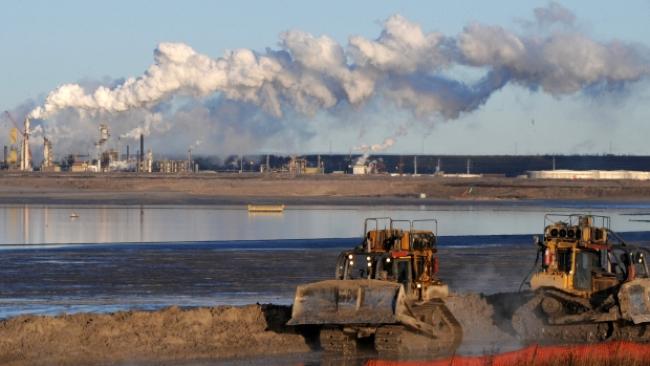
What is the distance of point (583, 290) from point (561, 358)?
455cm

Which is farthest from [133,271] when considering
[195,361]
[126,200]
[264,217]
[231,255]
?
[126,200]

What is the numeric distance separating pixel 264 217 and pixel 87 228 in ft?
75.6

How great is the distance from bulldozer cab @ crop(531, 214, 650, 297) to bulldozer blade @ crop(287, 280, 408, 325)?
4.84 metres

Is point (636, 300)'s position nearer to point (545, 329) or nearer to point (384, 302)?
point (545, 329)

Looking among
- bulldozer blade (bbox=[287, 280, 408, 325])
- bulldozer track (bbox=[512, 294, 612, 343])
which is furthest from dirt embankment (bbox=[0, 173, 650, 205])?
bulldozer blade (bbox=[287, 280, 408, 325])

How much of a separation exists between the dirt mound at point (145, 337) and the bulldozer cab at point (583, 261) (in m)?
5.85

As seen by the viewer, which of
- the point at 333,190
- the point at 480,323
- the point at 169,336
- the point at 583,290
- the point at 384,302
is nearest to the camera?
the point at 384,302

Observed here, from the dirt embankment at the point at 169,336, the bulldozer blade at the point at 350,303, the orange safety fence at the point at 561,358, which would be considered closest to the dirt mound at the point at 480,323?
the dirt embankment at the point at 169,336

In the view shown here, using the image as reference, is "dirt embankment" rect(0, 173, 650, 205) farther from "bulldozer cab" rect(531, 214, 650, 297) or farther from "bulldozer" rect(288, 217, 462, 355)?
"bulldozer" rect(288, 217, 462, 355)

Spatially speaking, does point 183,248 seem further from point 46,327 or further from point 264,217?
point 264,217

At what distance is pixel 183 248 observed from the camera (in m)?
61.7

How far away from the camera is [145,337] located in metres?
28.2

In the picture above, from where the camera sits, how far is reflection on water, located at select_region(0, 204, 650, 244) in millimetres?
73188

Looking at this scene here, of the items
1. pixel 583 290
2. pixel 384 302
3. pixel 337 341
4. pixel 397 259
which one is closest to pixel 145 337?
pixel 337 341
